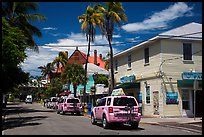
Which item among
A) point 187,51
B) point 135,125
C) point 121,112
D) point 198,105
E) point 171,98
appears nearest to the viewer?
point 121,112

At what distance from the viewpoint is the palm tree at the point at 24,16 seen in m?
32.7

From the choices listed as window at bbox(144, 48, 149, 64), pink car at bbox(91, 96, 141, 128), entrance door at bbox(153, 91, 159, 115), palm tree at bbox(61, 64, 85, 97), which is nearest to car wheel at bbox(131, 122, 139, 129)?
pink car at bbox(91, 96, 141, 128)

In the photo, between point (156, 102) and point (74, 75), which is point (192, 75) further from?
point (74, 75)

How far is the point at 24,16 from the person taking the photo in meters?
33.7

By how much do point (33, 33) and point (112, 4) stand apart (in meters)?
11.3

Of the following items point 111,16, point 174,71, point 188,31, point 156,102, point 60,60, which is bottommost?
point 156,102

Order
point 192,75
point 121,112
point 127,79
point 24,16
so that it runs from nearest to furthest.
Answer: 1. point 121,112
2. point 192,75
3. point 127,79
4. point 24,16

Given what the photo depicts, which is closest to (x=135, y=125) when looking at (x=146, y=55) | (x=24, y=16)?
(x=146, y=55)

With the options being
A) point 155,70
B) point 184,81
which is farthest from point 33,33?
A: point 184,81

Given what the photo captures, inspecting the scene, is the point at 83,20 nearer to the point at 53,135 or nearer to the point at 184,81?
the point at 184,81

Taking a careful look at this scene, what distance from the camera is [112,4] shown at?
90.1 ft

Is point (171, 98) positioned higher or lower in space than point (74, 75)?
lower

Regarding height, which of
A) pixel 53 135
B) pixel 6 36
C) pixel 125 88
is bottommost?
pixel 53 135

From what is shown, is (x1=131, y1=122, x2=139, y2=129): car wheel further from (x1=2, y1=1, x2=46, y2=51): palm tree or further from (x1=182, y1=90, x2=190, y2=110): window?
(x1=2, y1=1, x2=46, y2=51): palm tree
